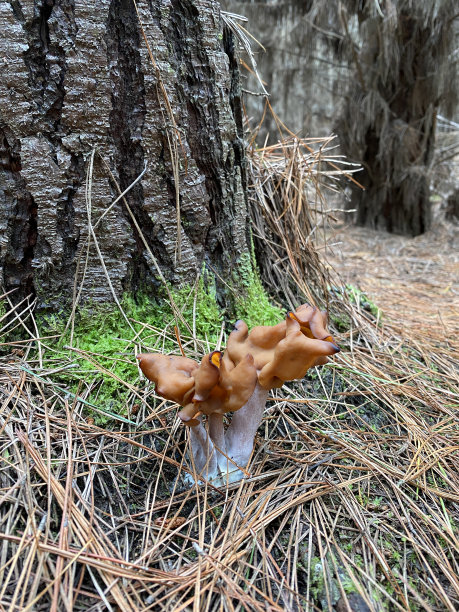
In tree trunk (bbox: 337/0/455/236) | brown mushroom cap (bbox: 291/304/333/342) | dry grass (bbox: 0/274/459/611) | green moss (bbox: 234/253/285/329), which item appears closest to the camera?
dry grass (bbox: 0/274/459/611)

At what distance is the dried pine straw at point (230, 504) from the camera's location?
1.12 meters

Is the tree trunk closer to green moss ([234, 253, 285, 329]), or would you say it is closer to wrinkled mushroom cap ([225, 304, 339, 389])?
green moss ([234, 253, 285, 329])

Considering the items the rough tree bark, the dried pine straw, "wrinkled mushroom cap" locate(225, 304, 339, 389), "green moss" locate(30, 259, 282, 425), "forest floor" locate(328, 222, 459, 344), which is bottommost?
"forest floor" locate(328, 222, 459, 344)

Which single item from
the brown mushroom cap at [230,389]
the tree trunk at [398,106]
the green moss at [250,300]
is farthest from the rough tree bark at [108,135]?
the tree trunk at [398,106]

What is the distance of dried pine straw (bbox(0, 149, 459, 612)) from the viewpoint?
1.12 metres

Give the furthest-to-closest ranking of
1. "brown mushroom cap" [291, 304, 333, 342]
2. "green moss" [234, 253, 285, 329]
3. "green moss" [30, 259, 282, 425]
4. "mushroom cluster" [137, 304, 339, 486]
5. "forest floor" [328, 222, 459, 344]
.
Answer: "forest floor" [328, 222, 459, 344]
"green moss" [234, 253, 285, 329]
"green moss" [30, 259, 282, 425]
"brown mushroom cap" [291, 304, 333, 342]
"mushroom cluster" [137, 304, 339, 486]

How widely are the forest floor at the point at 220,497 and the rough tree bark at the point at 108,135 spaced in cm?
30

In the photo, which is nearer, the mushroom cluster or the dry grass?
the dry grass

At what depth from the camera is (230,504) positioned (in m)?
1.36

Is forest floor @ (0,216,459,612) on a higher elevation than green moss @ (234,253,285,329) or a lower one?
lower

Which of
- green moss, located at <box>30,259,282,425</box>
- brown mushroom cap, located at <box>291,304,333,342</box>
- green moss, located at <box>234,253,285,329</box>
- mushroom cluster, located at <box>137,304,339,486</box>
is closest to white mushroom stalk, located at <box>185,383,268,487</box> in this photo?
mushroom cluster, located at <box>137,304,339,486</box>

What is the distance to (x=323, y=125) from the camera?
294 inches

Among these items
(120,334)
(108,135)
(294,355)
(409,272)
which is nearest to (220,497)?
(294,355)

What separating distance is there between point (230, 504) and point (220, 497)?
0.15ft
